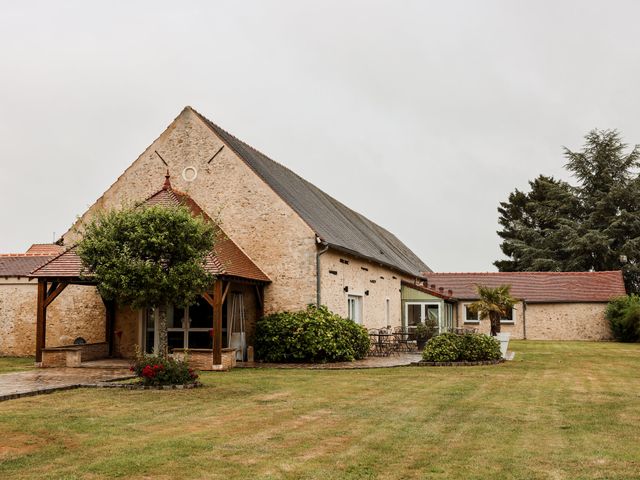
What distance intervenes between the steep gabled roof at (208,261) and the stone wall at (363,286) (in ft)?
6.61

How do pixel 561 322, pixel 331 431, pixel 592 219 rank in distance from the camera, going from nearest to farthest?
1. pixel 331 431
2. pixel 561 322
3. pixel 592 219

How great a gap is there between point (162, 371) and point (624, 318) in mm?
29473

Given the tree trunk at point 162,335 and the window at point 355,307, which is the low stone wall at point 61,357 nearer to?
the tree trunk at point 162,335

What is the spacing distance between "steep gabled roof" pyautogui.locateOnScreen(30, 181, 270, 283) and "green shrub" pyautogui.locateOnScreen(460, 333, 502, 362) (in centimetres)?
609

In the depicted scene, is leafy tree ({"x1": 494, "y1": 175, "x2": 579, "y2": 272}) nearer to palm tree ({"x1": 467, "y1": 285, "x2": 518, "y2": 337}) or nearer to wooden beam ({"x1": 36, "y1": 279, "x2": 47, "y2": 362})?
palm tree ({"x1": 467, "y1": 285, "x2": 518, "y2": 337})

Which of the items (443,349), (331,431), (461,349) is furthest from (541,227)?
(331,431)

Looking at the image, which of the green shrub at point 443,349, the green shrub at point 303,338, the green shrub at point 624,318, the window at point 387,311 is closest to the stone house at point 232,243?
the green shrub at point 303,338

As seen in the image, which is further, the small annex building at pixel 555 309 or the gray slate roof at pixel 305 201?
the small annex building at pixel 555 309

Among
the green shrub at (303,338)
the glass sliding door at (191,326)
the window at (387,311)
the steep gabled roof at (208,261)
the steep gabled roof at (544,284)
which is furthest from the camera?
the steep gabled roof at (544,284)

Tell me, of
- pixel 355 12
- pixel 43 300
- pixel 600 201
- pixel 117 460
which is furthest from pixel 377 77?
pixel 600 201

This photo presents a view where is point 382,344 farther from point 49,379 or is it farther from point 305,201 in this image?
point 49,379

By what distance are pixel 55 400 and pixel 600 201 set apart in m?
46.5

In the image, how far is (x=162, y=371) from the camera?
13227 mm

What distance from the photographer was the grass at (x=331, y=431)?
665 centimetres
